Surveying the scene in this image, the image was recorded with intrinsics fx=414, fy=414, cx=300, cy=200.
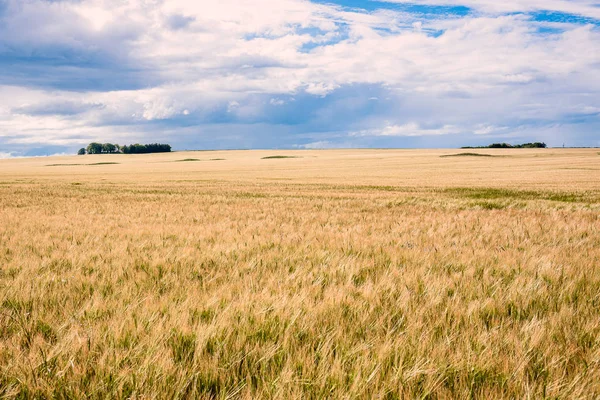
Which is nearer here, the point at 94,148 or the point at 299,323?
the point at 299,323

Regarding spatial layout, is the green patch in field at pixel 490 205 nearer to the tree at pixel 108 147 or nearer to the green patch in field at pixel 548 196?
the green patch in field at pixel 548 196

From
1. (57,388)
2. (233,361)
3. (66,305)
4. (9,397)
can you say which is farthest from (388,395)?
(66,305)

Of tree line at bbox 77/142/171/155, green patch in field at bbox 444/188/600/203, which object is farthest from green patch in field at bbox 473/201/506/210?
tree line at bbox 77/142/171/155

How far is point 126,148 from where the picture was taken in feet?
559

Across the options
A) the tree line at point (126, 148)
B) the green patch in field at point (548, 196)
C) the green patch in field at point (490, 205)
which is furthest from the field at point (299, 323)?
the tree line at point (126, 148)

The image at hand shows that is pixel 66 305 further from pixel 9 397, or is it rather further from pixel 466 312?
pixel 466 312

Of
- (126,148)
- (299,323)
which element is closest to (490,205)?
(299,323)

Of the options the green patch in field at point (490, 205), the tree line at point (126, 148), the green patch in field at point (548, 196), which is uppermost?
the tree line at point (126, 148)

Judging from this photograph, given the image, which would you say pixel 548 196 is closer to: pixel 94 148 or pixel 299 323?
pixel 299 323

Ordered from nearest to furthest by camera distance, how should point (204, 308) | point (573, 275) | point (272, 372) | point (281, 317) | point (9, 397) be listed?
point (9, 397) → point (272, 372) → point (281, 317) → point (204, 308) → point (573, 275)

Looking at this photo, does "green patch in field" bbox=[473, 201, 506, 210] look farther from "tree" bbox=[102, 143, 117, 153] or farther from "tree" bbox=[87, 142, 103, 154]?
"tree" bbox=[87, 142, 103, 154]

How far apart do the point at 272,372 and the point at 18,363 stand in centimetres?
144

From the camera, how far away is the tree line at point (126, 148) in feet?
560

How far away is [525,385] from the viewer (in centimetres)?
216
